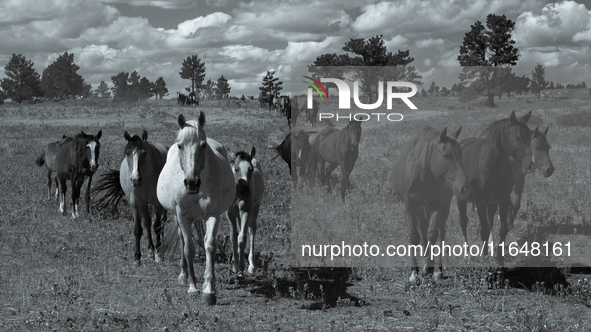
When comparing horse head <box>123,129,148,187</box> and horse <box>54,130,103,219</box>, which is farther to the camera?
horse <box>54,130,103,219</box>

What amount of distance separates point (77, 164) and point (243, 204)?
278 inches

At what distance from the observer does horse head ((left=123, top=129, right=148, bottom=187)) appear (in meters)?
8.76

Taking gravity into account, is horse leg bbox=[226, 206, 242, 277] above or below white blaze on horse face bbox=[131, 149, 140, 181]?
below

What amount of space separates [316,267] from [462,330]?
10.8ft

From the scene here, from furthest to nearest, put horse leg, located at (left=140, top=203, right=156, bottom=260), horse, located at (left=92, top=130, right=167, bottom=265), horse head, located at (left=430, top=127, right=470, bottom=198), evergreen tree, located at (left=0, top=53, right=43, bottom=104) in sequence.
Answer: evergreen tree, located at (left=0, top=53, right=43, bottom=104) → horse leg, located at (left=140, top=203, right=156, bottom=260) → horse, located at (left=92, top=130, right=167, bottom=265) → horse head, located at (left=430, top=127, right=470, bottom=198)

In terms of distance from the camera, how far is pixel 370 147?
1527 centimetres

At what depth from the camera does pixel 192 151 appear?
674 cm

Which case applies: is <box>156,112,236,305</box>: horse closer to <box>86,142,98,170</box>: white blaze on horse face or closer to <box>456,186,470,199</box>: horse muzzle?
<box>456,186,470,199</box>: horse muzzle

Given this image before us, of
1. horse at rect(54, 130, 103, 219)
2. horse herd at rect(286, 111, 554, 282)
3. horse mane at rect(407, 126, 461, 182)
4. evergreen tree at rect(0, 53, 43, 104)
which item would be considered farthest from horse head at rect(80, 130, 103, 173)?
evergreen tree at rect(0, 53, 43, 104)

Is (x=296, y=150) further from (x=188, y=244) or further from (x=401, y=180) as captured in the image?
(x=188, y=244)

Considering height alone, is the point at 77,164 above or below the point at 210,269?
above

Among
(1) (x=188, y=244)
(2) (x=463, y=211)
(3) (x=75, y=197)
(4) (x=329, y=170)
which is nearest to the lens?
(1) (x=188, y=244)

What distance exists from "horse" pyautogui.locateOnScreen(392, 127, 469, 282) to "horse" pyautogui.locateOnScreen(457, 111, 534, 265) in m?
0.51

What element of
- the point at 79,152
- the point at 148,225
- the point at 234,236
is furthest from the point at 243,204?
the point at 79,152
